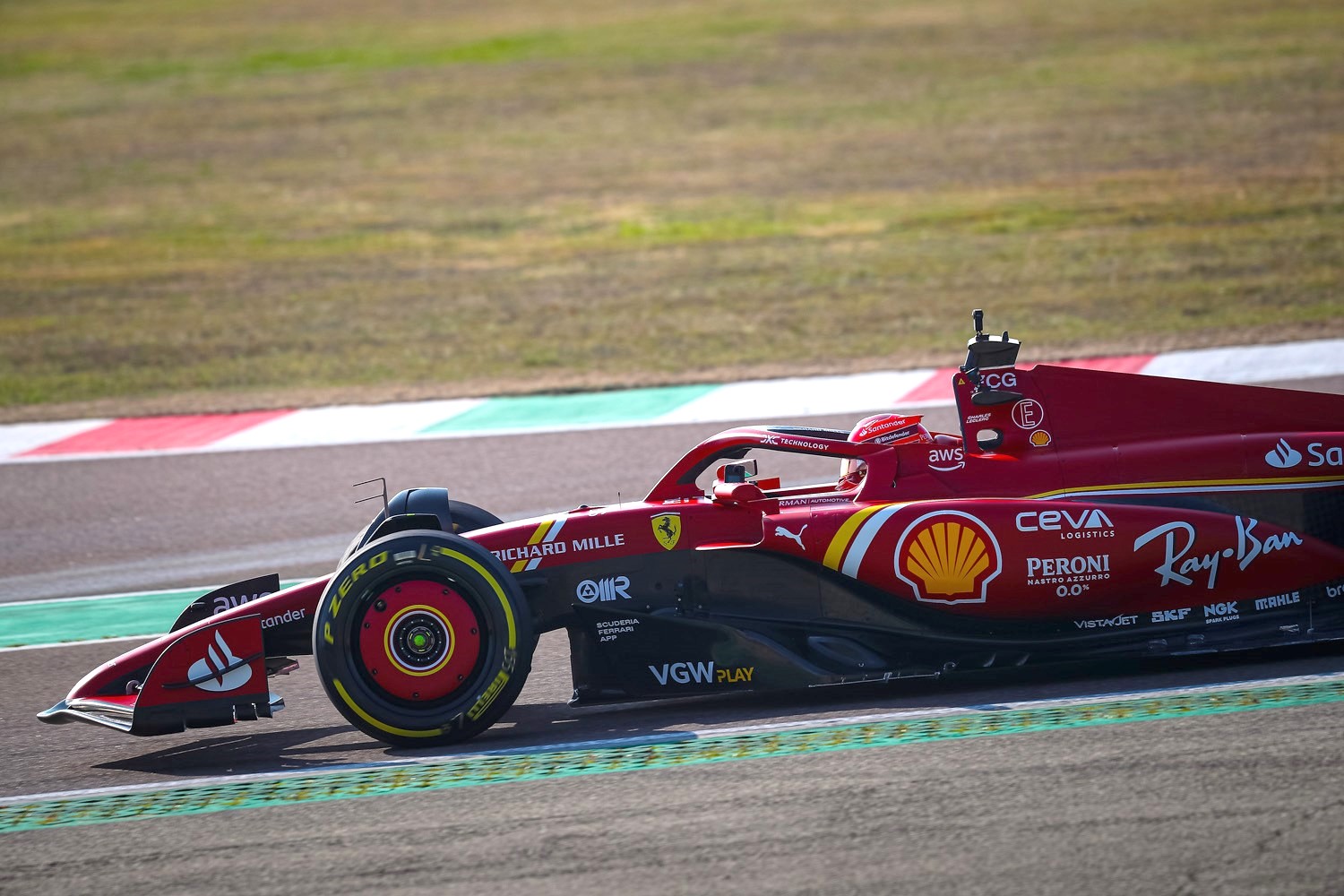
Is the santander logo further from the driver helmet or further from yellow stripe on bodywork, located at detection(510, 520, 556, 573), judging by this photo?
yellow stripe on bodywork, located at detection(510, 520, 556, 573)

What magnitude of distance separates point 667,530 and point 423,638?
1075 mm

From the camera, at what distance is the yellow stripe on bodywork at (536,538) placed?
6133 mm

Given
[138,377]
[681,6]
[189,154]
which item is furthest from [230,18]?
[138,377]

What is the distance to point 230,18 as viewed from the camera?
134ft

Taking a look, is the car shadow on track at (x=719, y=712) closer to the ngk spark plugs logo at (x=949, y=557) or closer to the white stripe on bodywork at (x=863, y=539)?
A: the ngk spark plugs logo at (x=949, y=557)

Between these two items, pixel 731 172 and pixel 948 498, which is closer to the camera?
pixel 948 498

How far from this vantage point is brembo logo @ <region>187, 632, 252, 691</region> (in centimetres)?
596

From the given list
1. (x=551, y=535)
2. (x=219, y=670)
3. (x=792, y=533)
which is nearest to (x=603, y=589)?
(x=551, y=535)

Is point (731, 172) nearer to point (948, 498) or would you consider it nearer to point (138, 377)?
point (138, 377)

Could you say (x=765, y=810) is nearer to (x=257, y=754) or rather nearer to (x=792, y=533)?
(x=792, y=533)

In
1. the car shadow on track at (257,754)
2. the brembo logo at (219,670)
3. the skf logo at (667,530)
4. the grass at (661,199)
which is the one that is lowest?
the car shadow on track at (257,754)

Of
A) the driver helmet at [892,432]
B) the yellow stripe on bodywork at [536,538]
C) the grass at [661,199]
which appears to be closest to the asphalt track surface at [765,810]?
the yellow stripe on bodywork at [536,538]

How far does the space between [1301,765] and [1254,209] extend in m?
14.3

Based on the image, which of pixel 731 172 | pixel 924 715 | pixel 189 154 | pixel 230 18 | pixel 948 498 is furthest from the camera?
pixel 230 18
